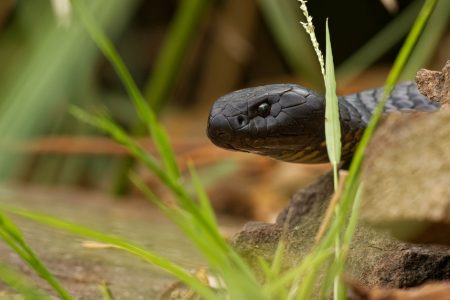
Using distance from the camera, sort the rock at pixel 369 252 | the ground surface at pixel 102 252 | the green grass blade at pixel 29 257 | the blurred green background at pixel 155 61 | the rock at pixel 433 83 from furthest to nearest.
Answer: the blurred green background at pixel 155 61 < the ground surface at pixel 102 252 < the rock at pixel 433 83 < the rock at pixel 369 252 < the green grass blade at pixel 29 257

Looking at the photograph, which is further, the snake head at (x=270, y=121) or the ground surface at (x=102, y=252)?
the snake head at (x=270, y=121)

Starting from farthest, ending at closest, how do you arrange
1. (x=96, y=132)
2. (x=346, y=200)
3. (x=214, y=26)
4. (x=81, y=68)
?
(x=214, y=26)
(x=96, y=132)
(x=81, y=68)
(x=346, y=200)

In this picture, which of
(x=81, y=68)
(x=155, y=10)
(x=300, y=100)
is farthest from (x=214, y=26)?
(x=300, y=100)

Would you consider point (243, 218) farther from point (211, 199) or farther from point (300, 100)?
point (300, 100)

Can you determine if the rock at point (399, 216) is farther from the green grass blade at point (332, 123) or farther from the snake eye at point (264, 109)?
the snake eye at point (264, 109)

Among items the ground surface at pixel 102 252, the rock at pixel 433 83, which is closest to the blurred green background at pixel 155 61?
the ground surface at pixel 102 252

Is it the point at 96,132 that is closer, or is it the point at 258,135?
the point at 258,135

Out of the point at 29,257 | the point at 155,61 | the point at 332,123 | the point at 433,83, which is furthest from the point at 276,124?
the point at 155,61

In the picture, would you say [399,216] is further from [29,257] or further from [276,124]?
[276,124]
